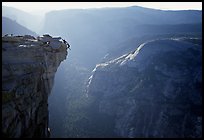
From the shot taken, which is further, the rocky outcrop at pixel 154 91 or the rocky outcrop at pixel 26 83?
the rocky outcrop at pixel 154 91

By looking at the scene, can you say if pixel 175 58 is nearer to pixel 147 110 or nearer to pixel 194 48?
pixel 194 48

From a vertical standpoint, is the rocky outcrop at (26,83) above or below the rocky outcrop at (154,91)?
above

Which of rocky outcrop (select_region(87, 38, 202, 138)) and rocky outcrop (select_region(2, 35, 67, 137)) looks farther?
rocky outcrop (select_region(87, 38, 202, 138))

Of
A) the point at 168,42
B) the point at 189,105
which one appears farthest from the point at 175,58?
the point at 189,105

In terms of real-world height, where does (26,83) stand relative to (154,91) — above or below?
above

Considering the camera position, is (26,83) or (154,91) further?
(154,91)
